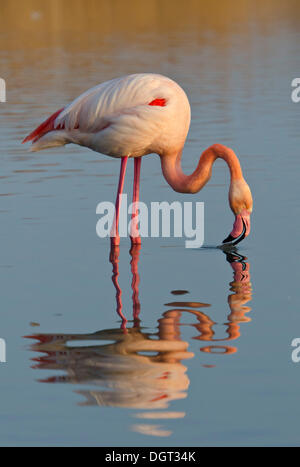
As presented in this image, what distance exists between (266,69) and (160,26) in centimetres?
1602

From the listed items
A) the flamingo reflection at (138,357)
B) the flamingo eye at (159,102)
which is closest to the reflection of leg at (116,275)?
the flamingo reflection at (138,357)

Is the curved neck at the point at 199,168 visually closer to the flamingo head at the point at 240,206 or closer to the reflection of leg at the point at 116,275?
the flamingo head at the point at 240,206

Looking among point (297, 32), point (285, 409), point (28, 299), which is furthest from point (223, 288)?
point (297, 32)

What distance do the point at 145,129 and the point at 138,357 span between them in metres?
3.38

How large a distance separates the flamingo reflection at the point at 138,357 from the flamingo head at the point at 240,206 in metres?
1.37

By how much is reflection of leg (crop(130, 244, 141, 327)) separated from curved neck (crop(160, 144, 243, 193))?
0.68 metres

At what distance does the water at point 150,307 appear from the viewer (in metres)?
5.16

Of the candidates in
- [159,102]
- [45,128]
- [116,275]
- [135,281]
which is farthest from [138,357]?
[45,128]

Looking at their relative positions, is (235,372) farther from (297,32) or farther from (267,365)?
(297,32)

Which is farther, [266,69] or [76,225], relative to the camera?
[266,69]

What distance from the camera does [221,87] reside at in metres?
20.7

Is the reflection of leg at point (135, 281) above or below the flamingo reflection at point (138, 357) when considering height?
above
